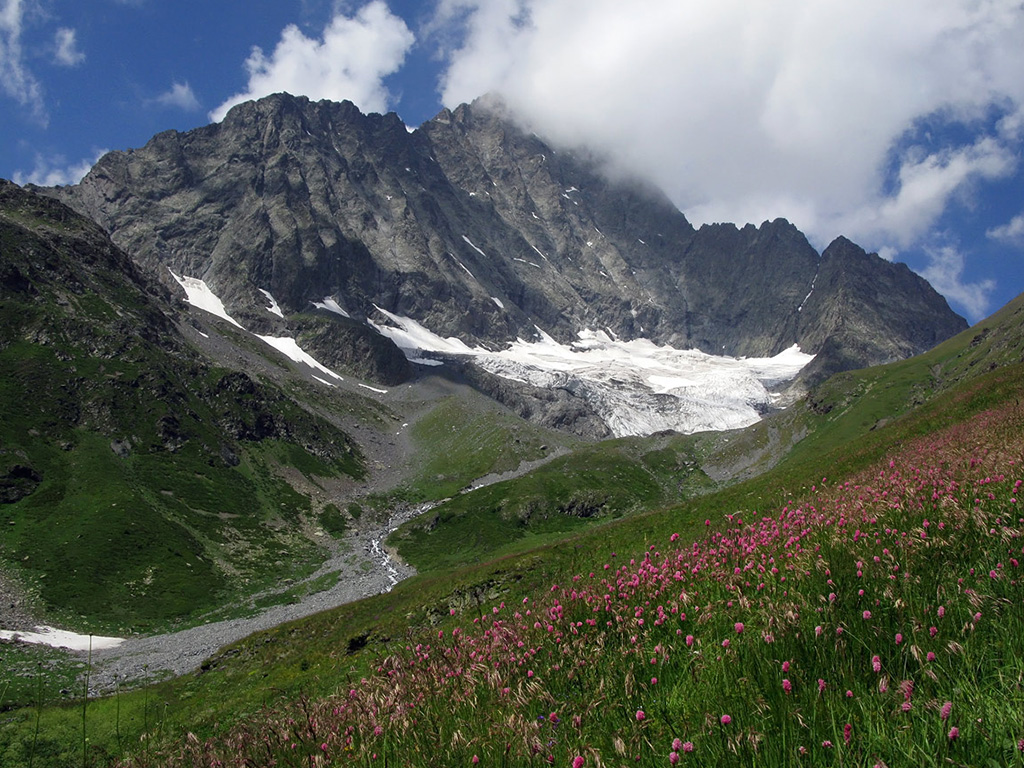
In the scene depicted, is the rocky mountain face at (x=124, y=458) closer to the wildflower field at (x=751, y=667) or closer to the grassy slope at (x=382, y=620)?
the grassy slope at (x=382, y=620)

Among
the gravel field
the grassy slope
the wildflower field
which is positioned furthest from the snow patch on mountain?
the wildflower field

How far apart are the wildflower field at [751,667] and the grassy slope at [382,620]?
5961mm

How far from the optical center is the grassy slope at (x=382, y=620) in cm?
2094

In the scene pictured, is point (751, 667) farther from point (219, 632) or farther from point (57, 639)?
point (219, 632)

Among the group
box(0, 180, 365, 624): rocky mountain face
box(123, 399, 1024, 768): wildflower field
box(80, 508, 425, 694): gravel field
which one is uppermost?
box(0, 180, 365, 624): rocky mountain face

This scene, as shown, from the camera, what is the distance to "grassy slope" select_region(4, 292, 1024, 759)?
20.9 m

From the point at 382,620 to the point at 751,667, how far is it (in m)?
40.9

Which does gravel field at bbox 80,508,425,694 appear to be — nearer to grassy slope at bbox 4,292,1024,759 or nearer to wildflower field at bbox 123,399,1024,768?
grassy slope at bbox 4,292,1024,759

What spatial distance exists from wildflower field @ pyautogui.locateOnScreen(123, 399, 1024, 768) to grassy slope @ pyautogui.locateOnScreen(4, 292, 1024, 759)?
19.6ft

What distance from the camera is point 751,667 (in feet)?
19.4

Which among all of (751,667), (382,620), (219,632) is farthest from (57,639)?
(751,667)

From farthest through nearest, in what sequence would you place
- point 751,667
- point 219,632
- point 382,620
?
point 219,632
point 382,620
point 751,667

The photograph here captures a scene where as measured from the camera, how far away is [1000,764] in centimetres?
378

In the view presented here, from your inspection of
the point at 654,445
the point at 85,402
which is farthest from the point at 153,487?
the point at 654,445
